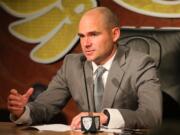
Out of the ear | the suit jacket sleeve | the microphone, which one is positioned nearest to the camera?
the microphone

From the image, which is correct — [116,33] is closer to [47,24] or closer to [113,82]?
[113,82]

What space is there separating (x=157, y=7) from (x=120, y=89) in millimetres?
1169

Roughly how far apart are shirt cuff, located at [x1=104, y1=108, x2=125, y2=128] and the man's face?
473 millimetres

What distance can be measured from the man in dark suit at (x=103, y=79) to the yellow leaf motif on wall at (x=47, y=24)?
100cm

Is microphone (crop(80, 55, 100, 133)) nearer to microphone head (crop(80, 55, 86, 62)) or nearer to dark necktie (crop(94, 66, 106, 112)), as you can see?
dark necktie (crop(94, 66, 106, 112))

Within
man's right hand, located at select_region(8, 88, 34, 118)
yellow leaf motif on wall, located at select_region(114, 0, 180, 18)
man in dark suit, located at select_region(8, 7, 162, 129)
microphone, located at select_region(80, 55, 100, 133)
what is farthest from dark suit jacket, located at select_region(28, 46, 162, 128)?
yellow leaf motif on wall, located at select_region(114, 0, 180, 18)

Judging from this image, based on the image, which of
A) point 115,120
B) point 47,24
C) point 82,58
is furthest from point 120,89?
point 47,24

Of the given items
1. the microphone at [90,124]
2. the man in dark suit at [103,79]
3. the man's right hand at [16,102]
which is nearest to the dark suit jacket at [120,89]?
the man in dark suit at [103,79]

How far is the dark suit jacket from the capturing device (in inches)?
57.6

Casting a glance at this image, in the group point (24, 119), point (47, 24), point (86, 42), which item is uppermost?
point (47, 24)

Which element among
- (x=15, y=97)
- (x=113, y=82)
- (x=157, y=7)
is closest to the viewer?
(x=15, y=97)

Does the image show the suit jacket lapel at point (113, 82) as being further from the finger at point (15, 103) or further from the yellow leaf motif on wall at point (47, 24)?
the yellow leaf motif on wall at point (47, 24)

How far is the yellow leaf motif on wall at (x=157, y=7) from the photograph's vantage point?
8.43 ft

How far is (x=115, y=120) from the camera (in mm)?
1256
